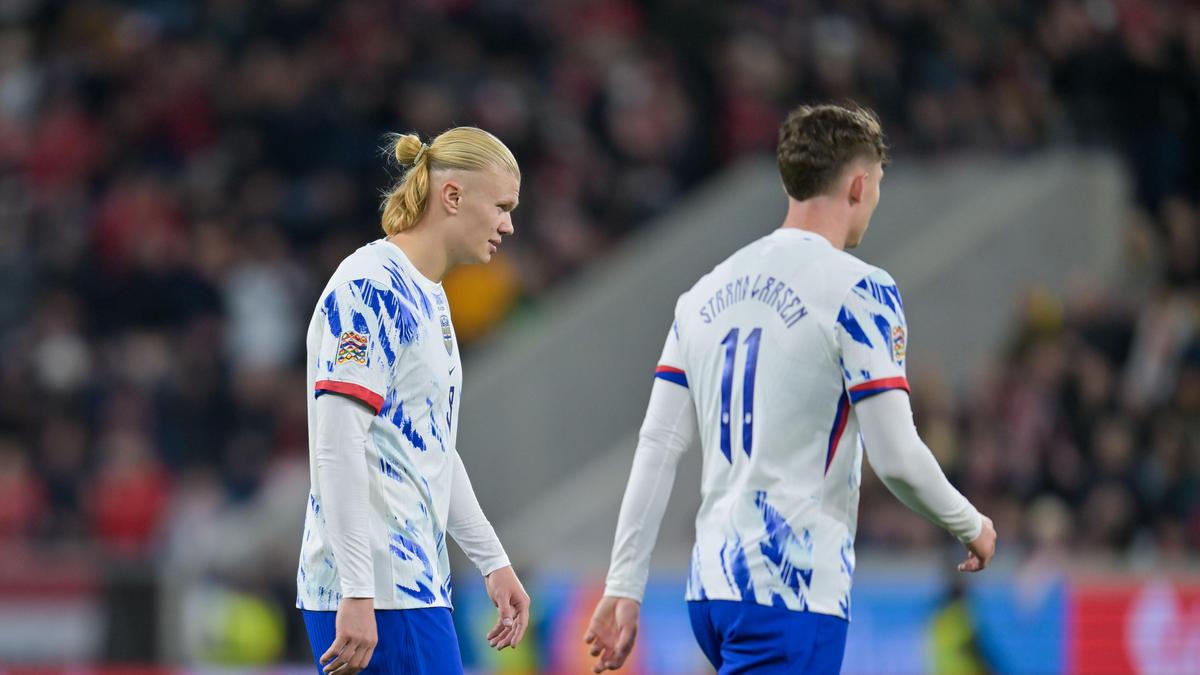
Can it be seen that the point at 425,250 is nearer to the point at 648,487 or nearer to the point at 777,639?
the point at 648,487

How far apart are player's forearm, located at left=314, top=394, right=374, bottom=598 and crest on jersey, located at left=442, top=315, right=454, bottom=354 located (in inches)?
13.6

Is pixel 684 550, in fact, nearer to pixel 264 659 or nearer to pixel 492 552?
pixel 264 659

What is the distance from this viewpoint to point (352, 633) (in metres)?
4.14

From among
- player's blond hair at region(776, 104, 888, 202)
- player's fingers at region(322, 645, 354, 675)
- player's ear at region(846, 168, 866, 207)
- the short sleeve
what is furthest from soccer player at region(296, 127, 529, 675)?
player's ear at region(846, 168, 866, 207)

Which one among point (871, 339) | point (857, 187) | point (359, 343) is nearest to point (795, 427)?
point (871, 339)

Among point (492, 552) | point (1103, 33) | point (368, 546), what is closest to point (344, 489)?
point (368, 546)

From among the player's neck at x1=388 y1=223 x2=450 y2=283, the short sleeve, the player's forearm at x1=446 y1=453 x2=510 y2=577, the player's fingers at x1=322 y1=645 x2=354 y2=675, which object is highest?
the player's neck at x1=388 y1=223 x2=450 y2=283

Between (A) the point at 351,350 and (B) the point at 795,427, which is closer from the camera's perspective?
(A) the point at 351,350

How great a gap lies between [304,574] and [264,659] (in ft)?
26.6

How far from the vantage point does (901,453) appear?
4430mm

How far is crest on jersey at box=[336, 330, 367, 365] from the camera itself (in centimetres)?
428

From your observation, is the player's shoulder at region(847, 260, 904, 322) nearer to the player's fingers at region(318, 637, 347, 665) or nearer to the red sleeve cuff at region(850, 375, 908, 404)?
the red sleeve cuff at region(850, 375, 908, 404)

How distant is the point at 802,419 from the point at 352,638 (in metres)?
1.19

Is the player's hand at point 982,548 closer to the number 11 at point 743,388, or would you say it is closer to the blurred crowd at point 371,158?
the number 11 at point 743,388
